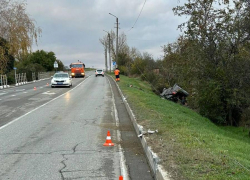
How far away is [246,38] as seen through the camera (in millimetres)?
15977

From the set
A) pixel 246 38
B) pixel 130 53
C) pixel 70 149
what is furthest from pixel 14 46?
pixel 130 53

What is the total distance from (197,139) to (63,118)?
6.56m

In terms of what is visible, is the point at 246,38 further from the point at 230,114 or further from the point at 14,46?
the point at 14,46

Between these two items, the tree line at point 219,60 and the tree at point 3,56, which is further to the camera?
the tree at point 3,56

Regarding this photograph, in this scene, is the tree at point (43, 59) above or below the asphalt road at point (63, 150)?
above

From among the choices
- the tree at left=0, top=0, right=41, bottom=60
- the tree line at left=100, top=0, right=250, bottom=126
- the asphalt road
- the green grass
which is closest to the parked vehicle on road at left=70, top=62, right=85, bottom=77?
the tree at left=0, top=0, right=41, bottom=60

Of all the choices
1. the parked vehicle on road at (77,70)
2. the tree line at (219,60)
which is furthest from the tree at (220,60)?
the parked vehicle on road at (77,70)

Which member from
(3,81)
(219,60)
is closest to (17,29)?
(3,81)

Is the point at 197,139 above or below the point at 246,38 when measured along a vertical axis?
below

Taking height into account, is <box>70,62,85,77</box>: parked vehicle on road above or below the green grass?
above

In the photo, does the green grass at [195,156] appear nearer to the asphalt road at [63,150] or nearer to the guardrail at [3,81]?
the asphalt road at [63,150]

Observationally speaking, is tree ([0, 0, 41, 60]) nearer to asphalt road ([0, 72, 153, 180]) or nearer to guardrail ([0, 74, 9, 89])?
guardrail ([0, 74, 9, 89])

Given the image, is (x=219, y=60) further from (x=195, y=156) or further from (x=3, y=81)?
(x=3, y=81)

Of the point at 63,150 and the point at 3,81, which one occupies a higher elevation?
the point at 3,81
